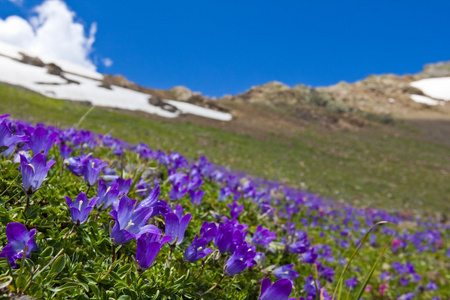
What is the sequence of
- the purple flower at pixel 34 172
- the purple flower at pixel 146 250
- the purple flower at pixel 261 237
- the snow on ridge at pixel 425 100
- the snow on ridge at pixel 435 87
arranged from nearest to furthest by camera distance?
1. the purple flower at pixel 146 250
2. the purple flower at pixel 34 172
3. the purple flower at pixel 261 237
4. the snow on ridge at pixel 425 100
5. the snow on ridge at pixel 435 87

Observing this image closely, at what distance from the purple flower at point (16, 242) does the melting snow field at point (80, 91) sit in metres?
38.4

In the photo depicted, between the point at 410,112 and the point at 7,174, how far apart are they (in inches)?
3321

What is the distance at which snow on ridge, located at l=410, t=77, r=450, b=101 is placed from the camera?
9019cm

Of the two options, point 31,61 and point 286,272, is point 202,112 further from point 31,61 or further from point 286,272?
point 286,272

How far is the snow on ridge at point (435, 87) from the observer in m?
90.2

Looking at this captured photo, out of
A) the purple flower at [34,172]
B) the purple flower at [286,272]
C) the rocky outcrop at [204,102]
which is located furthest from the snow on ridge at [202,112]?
the purple flower at [34,172]

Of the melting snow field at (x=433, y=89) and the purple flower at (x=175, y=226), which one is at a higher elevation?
the melting snow field at (x=433, y=89)

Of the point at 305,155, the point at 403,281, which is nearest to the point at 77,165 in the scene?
the point at 403,281

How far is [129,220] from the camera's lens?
5.18 ft

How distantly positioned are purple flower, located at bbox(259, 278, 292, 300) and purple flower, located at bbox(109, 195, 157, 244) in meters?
0.57

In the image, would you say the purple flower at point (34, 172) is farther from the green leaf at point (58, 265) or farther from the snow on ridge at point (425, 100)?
the snow on ridge at point (425, 100)

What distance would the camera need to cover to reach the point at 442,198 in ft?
78.0

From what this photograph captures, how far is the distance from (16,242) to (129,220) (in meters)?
0.48

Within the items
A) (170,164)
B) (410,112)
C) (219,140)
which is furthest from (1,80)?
(410,112)
